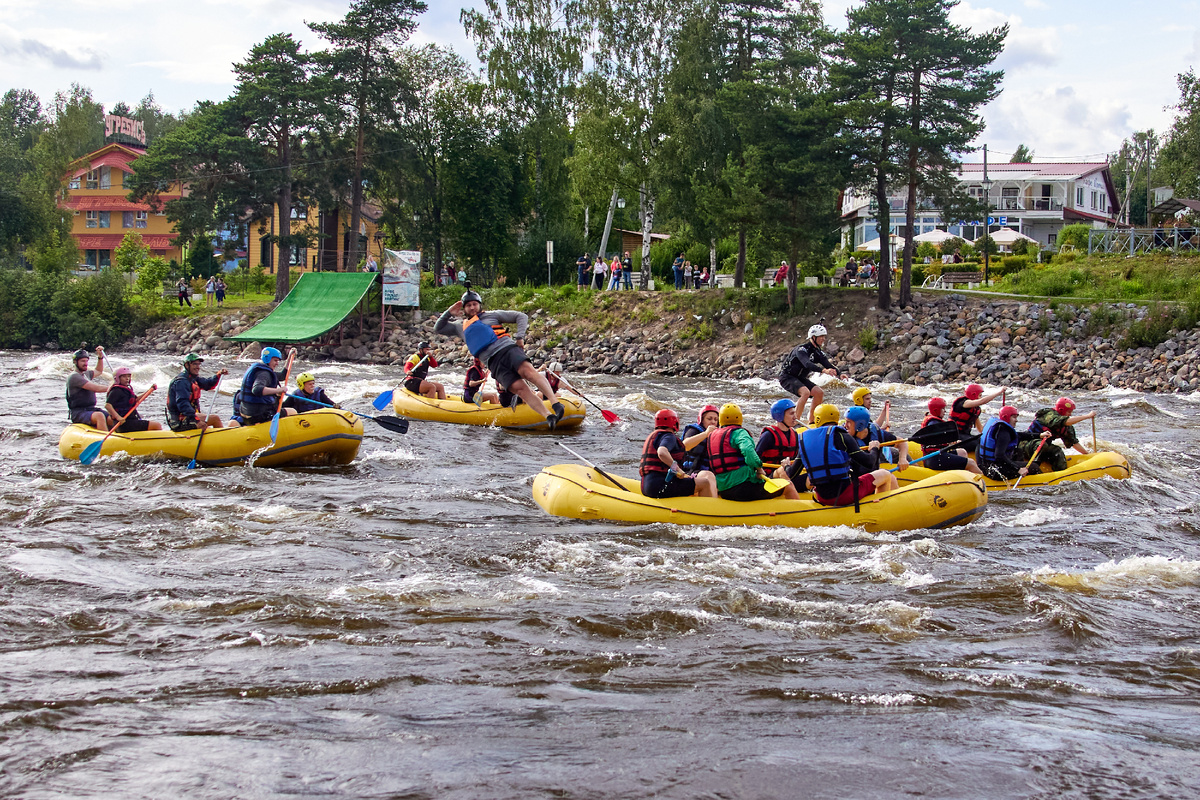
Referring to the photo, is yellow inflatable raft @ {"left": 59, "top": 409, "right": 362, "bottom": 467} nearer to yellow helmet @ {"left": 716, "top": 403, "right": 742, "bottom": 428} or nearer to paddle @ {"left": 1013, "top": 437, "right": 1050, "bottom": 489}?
yellow helmet @ {"left": 716, "top": 403, "right": 742, "bottom": 428}

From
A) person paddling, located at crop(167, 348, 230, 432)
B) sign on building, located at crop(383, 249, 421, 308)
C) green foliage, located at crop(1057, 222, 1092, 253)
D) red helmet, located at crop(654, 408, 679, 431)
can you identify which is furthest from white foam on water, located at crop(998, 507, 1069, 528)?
green foliage, located at crop(1057, 222, 1092, 253)

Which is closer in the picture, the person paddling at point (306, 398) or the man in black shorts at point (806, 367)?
the person paddling at point (306, 398)

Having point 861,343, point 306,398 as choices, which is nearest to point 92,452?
point 306,398

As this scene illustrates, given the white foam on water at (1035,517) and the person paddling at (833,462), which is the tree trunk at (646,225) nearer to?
the white foam on water at (1035,517)

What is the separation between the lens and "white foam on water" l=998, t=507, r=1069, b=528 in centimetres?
993

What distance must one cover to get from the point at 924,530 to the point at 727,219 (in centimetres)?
1953

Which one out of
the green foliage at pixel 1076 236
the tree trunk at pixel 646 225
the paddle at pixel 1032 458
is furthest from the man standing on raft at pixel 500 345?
the green foliage at pixel 1076 236

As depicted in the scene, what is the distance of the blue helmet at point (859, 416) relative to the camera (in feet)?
30.1

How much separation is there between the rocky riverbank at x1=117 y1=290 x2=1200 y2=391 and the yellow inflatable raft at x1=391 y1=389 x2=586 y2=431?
11.3 m

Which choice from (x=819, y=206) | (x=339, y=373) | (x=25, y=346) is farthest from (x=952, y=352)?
(x=25, y=346)

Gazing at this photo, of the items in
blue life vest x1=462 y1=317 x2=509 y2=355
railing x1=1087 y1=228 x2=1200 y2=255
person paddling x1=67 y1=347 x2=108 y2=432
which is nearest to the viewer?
blue life vest x1=462 y1=317 x2=509 y2=355

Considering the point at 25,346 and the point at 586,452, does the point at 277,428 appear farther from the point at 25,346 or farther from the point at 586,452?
the point at 25,346

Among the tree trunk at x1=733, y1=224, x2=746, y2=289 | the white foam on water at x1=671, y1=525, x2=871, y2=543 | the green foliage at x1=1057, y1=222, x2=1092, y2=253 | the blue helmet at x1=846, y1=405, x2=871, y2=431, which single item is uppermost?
the green foliage at x1=1057, y1=222, x2=1092, y2=253

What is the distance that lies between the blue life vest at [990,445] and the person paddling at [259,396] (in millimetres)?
8121
